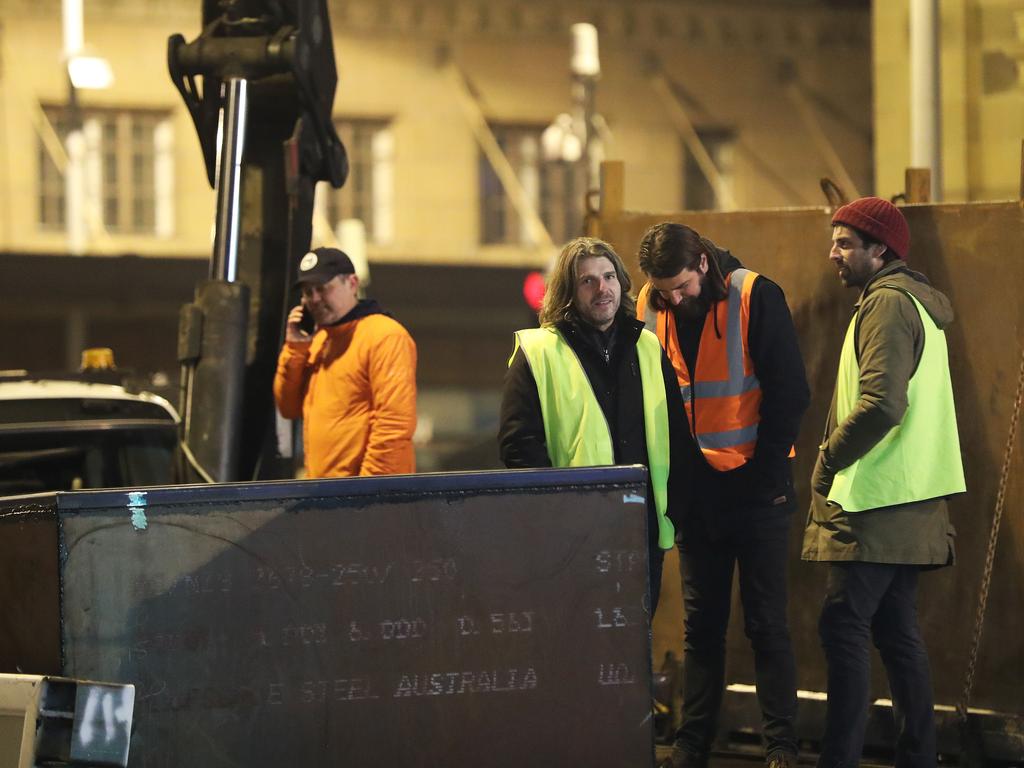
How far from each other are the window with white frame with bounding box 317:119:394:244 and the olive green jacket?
977 inches

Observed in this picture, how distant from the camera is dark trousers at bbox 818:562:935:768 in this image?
569cm

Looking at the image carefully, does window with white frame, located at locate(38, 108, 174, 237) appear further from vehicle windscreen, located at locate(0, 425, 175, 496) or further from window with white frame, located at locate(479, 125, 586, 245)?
vehicle windscreen, located at locate(0, 425, 175, 496)

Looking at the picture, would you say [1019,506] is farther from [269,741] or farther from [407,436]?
[269,741]

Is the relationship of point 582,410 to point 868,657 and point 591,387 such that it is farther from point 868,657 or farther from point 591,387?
point 868,657

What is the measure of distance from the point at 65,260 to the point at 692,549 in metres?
20.6

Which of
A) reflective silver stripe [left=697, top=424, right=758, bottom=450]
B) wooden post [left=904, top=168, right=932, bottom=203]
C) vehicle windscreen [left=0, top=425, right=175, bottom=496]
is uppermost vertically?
wooden post [left=904, top=168, right=932, bottom=203]

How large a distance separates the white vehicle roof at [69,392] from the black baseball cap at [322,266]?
91 centimetres

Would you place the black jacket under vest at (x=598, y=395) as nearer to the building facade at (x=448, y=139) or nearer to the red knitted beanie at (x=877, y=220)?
the red knitted beanie at (x=877, y=220)

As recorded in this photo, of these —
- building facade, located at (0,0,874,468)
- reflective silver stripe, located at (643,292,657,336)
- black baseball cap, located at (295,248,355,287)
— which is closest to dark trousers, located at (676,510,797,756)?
reflective silver stripe, located at (643,292,657,336)

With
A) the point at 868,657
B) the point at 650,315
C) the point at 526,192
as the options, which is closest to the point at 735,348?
the point at 650,315

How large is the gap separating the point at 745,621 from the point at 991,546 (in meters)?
1.08

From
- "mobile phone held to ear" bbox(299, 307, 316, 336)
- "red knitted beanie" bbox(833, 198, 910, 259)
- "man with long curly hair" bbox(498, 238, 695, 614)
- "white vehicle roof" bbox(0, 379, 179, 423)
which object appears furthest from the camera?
"white vehicle roof" bbox(0, 379, 179, 423)

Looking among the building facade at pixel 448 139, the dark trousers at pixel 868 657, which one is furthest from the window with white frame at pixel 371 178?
the dark trousers at pixel 868 657

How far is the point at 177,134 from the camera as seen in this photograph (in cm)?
2950
